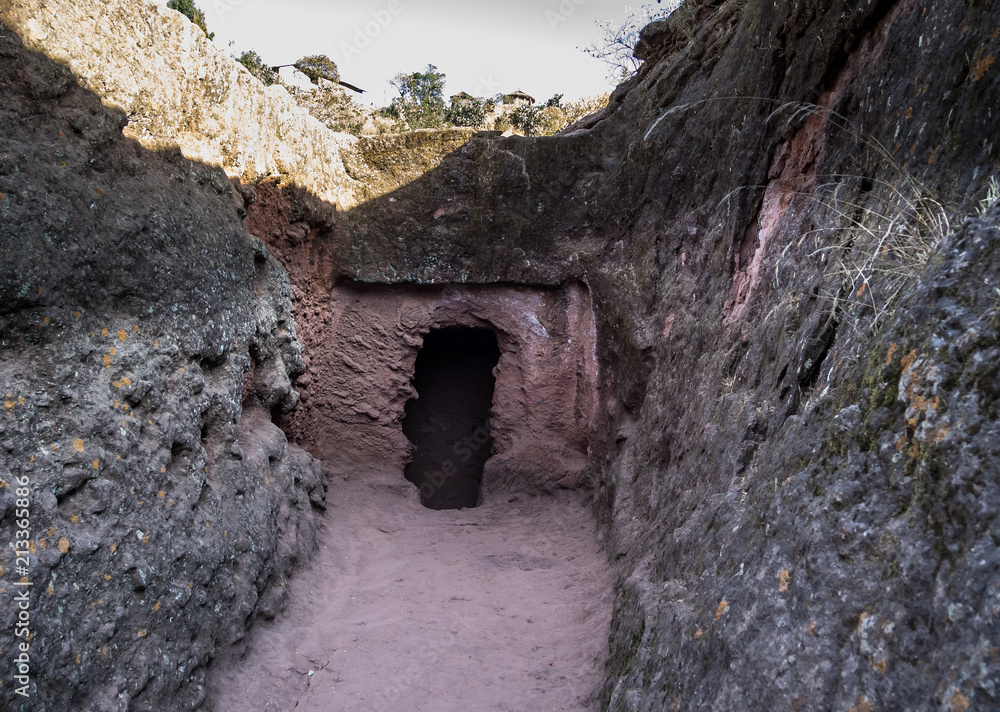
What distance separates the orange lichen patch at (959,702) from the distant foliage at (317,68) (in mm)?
13126

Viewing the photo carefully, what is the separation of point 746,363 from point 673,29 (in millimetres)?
3682

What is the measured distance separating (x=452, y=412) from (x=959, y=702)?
19.9 feet

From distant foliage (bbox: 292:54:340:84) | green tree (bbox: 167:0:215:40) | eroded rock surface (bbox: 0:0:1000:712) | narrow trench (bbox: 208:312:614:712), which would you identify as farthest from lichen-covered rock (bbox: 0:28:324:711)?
distant foliage (bbox: 292:54:340:84)

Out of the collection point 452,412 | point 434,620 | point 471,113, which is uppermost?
point 471,113

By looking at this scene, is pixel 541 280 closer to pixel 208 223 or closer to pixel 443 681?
pixel 208 223

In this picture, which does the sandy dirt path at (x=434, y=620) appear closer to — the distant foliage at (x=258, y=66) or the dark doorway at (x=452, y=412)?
the dark doorway at (x=452, y=412)

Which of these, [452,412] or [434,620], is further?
[452,412]

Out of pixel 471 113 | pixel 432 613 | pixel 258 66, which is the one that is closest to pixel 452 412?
pixel 432 613

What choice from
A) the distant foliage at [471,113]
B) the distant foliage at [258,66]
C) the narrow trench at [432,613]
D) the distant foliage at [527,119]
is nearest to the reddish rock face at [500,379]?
the narrow trench at [432,613]

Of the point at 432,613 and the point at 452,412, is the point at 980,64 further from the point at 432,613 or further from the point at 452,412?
the point at 452,412

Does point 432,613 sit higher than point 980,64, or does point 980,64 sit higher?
point 980,64

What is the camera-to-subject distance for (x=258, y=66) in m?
10.9

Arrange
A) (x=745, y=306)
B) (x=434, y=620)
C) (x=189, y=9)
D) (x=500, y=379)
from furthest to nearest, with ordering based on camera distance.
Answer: (x=189, y=9) < (x=500, y=379) < (x=434, y=620) < (x=745, y=306)

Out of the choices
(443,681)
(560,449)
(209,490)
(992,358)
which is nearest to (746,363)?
(992,358)
